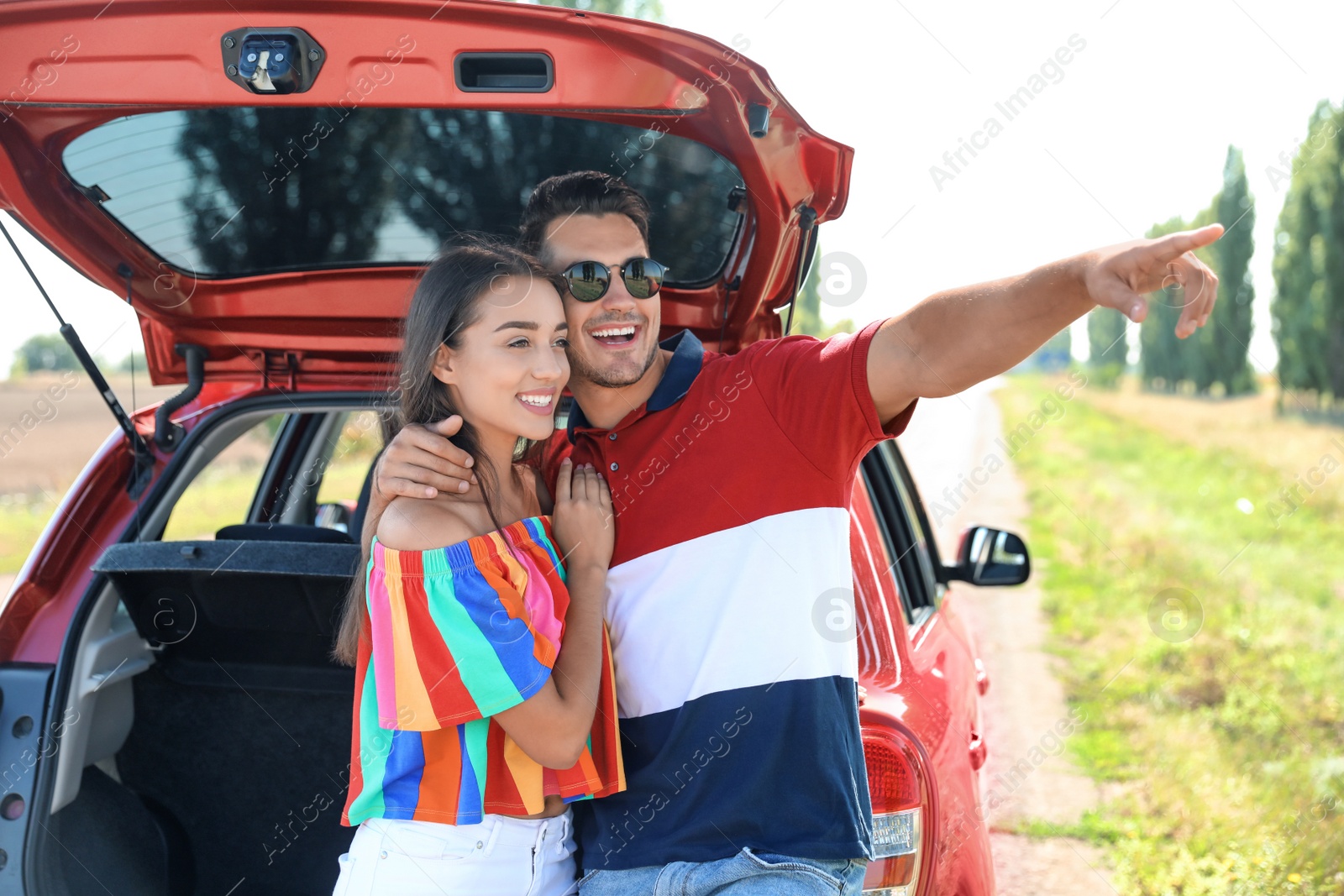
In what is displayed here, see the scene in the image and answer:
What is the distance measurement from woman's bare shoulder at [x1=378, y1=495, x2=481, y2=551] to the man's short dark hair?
0.68 meters

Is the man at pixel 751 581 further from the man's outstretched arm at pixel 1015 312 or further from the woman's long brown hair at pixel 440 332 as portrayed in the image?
the woman's long brown hair at pixel 440 332

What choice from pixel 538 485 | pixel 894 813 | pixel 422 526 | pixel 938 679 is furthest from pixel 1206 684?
pixel 422 526

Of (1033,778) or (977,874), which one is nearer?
(977,874)

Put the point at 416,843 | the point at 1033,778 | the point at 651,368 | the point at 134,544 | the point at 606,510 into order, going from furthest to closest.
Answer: the point at 1033,778, the point at 134,544, the point at 651,368, the point at 606,510, the point at 416,843

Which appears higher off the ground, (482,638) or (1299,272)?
(1299,272)

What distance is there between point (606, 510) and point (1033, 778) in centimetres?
357

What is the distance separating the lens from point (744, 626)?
5.55 ft

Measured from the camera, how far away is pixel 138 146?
2.15 metres

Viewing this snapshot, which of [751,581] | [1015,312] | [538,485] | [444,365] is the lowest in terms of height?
[751,581]

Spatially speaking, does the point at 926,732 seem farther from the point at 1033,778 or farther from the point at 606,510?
the point at 1033,778

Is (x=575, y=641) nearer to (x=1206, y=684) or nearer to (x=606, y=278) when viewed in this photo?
(x=606, y=278)

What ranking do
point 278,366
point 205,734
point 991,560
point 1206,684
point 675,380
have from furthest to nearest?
point 1206,684
point 991,560
point 278,366
point 205,734
point 675,380

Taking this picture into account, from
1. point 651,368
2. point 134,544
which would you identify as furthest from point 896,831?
point 134,544

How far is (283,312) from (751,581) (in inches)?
61.6
